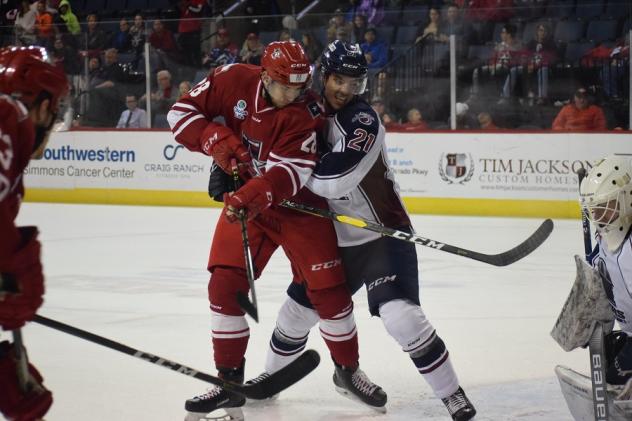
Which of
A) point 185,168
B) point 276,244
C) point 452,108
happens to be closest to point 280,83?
point 276,244

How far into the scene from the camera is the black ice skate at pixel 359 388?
341 cm

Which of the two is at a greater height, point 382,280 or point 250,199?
point 250,199

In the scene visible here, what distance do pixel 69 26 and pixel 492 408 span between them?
8.21m

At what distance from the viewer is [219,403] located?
3.27 meters

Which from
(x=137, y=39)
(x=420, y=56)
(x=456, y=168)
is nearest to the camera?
(x=456, y=168)

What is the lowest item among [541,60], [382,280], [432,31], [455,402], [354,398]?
[354,398]

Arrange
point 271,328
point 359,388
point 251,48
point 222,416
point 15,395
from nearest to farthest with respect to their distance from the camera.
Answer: point 15,395 < point 222,416 < point 359,388 < point 271,328 < point 251,48

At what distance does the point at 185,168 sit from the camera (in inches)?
373

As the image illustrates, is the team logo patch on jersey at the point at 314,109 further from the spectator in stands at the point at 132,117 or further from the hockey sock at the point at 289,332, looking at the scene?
the spectator in stands at the point at 132,117

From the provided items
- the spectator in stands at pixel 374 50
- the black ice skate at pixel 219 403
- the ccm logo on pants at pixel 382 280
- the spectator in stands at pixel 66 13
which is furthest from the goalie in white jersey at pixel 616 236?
the spectator in stands at pixel 66 13

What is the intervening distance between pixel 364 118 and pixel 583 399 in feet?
3.22

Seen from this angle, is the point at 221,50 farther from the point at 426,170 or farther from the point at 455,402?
the point at 455,402

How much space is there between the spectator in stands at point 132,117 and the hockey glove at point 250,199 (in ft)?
22.3

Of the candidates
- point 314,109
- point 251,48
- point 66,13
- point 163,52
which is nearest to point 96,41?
point 163,52
